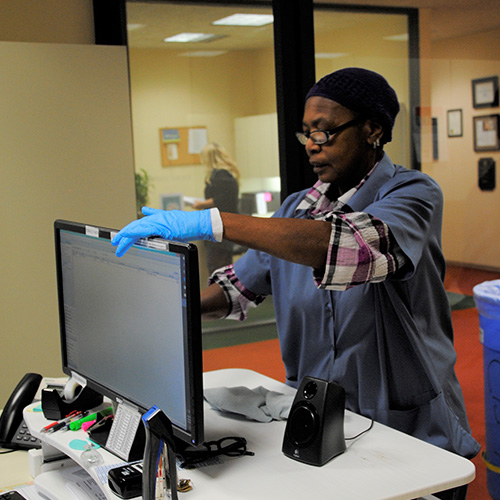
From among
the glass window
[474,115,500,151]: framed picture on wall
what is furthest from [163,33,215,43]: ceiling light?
[474,115,500,151]: framed picture on wall

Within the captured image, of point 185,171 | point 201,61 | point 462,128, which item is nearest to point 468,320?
point 462,128

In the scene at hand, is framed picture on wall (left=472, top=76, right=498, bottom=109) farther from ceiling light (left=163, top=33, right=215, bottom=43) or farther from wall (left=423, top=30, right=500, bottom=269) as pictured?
ceiling light (left=163, top=33, right=215, bottom=43)

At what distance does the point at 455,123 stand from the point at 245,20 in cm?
140

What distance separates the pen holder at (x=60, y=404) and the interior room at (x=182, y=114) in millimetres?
1415

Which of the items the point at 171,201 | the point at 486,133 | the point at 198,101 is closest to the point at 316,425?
the point at 486,133

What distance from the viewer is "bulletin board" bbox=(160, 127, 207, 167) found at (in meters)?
4.22

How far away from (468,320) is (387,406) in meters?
2.14

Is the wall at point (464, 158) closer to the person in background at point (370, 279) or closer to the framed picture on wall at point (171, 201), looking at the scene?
the framed picture on wall at point (171, 201)

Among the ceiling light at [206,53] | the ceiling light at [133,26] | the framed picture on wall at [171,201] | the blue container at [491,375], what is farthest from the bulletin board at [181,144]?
the blue container at [491,375]

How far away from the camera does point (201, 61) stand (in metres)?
4.19

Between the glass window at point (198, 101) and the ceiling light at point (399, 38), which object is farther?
the glass window at point (198, 101)

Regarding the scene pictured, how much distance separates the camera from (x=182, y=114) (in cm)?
421

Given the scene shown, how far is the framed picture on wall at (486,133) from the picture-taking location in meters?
3.26

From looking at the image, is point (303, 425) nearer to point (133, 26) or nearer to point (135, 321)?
point (135, 321)
